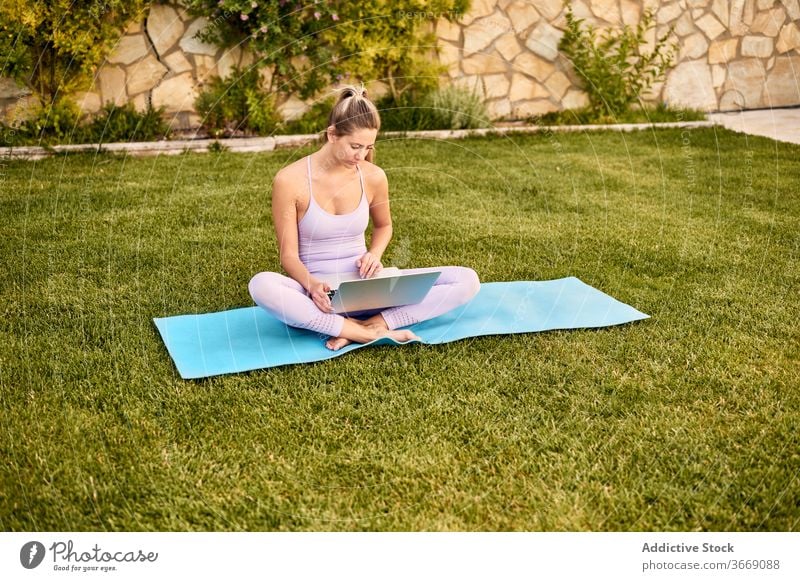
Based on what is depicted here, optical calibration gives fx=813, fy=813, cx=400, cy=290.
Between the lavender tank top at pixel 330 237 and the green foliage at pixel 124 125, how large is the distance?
4.07 meters

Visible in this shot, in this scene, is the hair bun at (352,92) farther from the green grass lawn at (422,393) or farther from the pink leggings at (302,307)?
the green grass lawn at (422,393)

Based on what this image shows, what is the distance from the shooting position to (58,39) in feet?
22.0

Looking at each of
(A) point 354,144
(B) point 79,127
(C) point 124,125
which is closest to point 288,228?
(A) point 354,144

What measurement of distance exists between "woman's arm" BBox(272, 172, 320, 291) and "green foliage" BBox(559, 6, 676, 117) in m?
5.25

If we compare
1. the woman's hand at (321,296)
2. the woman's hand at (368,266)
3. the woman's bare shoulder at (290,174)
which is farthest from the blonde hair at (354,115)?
the woman's hand at (321,296)

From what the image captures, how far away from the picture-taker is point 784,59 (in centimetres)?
891

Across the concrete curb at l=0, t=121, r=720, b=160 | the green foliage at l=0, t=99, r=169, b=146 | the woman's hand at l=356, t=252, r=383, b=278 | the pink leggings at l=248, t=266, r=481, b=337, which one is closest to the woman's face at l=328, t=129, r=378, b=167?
the woman's hand at l=356, t=252, r=383, b=278

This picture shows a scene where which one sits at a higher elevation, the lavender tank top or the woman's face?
the woman's face

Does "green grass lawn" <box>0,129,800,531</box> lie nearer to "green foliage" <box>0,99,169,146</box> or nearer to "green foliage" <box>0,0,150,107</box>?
"green foliage" <box>0,99,169,146</box>

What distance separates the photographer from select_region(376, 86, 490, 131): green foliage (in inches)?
294

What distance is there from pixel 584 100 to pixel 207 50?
12.2 feet

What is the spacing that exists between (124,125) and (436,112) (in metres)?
2.79

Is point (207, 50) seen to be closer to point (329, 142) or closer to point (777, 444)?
point (329, 142)

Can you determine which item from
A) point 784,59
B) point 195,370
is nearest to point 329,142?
point 195,370
